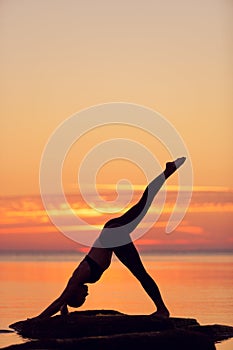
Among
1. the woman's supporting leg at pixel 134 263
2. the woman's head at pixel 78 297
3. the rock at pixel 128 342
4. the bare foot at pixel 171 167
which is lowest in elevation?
Answer: the rock at pixel 128 342

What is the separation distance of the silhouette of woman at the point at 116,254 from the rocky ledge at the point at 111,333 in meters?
0.14

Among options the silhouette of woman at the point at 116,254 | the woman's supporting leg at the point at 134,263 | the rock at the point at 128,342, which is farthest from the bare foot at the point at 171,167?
the rock at the point at 128,342

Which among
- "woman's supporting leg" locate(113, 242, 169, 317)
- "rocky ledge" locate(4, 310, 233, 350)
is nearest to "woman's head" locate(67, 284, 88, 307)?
"rocky ledge" locate(4, 310, 233, 350)

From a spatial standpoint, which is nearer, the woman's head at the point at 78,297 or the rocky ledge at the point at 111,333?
the rocky ledge at the point at 111,333

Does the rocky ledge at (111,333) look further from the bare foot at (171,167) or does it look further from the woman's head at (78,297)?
the bare foot at (171,167)

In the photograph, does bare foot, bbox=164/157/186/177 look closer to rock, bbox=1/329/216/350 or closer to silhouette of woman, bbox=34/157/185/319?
silhouette of woman, bbox=34/157/185/319

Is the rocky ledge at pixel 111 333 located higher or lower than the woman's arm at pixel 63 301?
lower

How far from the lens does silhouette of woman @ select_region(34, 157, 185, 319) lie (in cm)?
740

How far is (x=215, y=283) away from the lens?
16.8 m

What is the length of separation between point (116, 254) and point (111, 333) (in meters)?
0.60

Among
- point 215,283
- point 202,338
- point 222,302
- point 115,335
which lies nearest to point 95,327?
point 115,335

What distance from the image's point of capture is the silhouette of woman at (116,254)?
24.3ft

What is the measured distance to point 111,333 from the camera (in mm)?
7223

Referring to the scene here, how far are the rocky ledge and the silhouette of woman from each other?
0.14 m
